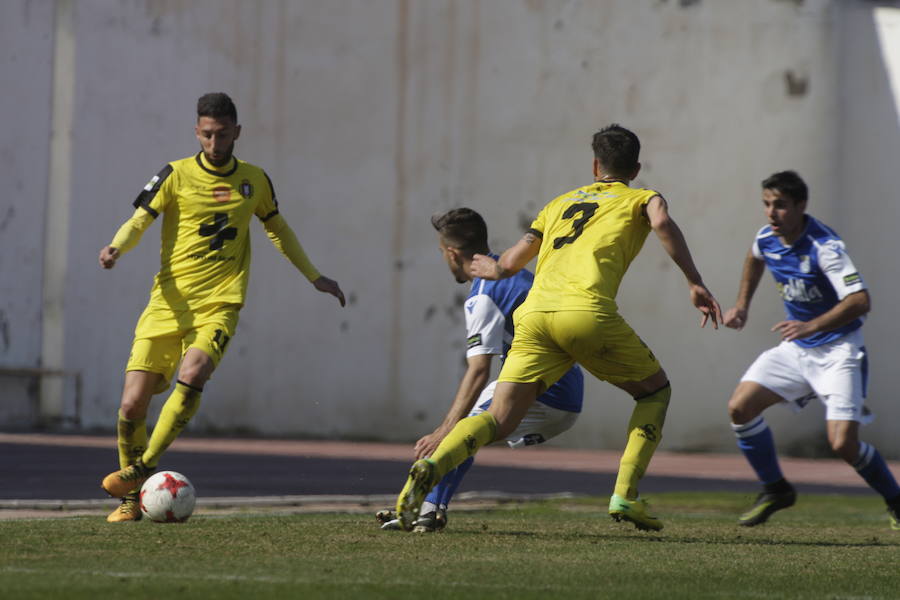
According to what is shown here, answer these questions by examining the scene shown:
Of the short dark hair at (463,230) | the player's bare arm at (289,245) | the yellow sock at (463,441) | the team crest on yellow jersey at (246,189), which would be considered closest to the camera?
the yellow sock at (463,441)

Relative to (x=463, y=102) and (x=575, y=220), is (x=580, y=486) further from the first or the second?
(x=463, y=102)

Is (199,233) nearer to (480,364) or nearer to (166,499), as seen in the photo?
(166,499)

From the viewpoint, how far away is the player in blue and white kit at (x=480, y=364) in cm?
759

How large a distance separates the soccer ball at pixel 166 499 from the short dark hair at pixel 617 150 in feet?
8.82

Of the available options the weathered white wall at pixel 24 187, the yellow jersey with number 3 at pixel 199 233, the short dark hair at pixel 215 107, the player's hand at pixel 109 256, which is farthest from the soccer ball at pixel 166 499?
the weathered white wall at pixel 24 187

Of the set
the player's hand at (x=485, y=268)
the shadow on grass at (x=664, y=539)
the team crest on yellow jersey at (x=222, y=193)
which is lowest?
the shadow on grass at (x=664, y=539)

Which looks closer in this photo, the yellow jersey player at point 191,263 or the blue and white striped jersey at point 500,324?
the blue and white striped jersey at point 500,324

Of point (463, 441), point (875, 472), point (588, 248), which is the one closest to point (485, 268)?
point (588, 248)

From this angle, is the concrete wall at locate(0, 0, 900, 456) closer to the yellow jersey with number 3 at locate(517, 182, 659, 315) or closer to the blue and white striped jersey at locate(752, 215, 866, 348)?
the blue and white striped jersey at locate(752, 215, 866, 348)

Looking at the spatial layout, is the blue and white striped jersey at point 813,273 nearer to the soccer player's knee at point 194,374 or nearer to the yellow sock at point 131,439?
the soccer player's knee at point 194,374

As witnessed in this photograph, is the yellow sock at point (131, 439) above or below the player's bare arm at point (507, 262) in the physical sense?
below

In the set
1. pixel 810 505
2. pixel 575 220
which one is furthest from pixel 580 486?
pixel 575 220

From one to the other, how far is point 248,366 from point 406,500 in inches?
451

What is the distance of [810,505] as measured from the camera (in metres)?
11.2
